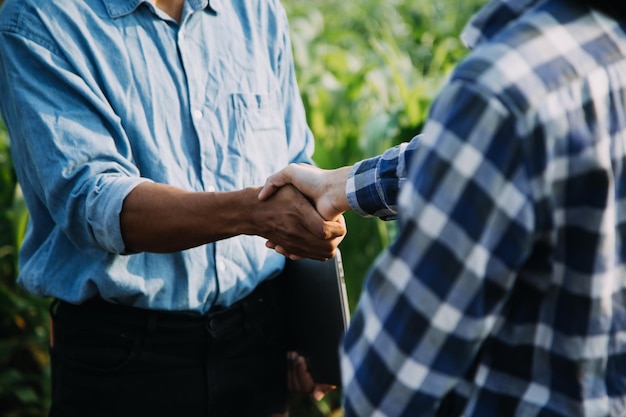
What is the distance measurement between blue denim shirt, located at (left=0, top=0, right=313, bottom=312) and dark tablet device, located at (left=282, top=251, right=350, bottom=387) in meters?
0.08

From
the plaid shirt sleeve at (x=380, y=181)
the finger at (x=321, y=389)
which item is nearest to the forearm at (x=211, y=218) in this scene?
the plaid shirt sleeve at (x=380, y=181)

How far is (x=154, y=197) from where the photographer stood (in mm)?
1661

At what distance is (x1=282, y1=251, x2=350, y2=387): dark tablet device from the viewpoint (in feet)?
6.44

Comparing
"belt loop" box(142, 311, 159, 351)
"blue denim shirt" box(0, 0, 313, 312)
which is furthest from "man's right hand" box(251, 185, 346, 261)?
"belt loop" box(142, 311, 159, 351)

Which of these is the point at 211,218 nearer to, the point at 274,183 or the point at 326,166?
the point at 274,183

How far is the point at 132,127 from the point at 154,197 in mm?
172

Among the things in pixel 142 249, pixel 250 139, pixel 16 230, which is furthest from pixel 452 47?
pixel 142 249

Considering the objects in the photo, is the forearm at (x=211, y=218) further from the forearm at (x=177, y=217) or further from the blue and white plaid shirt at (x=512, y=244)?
the blue and white plaid shirt at (x=512, y=244)

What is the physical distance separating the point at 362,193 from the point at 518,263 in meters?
0.70

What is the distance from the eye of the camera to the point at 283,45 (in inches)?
81.6

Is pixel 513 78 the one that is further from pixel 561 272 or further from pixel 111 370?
pixel 111 370

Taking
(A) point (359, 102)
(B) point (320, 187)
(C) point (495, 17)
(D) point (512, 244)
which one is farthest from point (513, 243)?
(A) point (359, 102)

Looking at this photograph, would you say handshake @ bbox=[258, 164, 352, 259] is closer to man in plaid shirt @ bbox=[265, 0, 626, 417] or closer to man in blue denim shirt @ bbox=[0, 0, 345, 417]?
man in blue denim shirt @ bbox=[0, 0, 345, 417]

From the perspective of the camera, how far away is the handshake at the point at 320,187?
1729 mm
